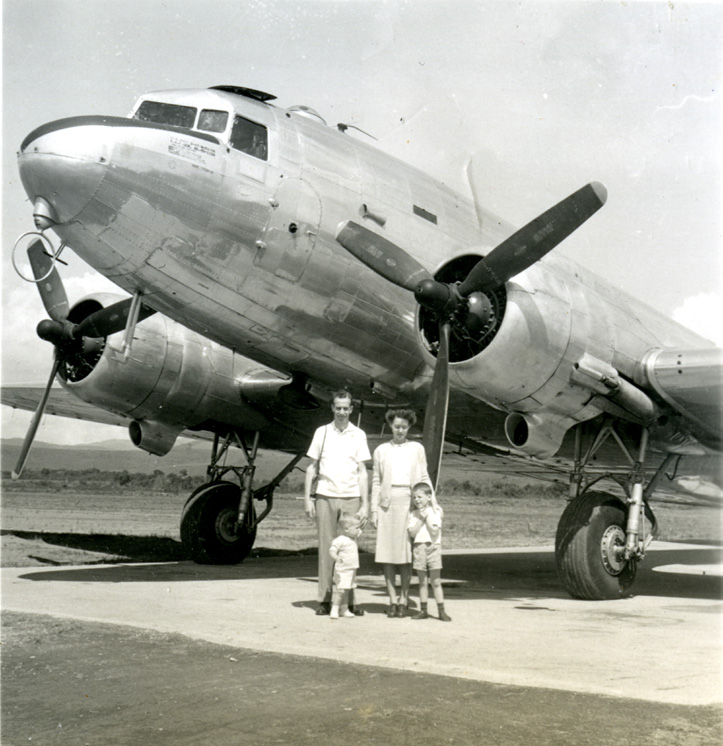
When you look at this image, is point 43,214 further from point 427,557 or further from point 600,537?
point 600,537

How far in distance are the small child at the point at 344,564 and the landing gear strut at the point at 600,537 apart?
282cm

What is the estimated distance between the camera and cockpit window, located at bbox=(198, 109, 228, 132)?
7.55m

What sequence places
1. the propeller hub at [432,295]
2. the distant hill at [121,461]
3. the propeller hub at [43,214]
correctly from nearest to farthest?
the propeller hub at [43,214] → the propeller hub at [432,295] → the distant hill at [121,461]

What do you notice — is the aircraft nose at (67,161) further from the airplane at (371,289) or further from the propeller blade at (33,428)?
the propeller blade at (33,428)

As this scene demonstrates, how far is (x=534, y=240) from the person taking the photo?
750cm

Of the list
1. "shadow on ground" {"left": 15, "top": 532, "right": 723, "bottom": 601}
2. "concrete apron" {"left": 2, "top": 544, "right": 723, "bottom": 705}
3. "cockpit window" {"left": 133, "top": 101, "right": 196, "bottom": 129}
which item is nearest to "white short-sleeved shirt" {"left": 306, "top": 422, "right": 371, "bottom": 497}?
"concrete apron" {"left": 2, "top": 544, "right": 723, "bottom": 705}

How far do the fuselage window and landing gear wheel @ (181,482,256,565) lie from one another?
520 centimetres

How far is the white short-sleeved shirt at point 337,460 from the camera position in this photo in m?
6.50

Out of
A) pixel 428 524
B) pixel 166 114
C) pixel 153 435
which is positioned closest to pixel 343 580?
pixel 428 524

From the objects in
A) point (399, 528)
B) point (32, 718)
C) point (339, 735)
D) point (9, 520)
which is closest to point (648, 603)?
point (399, 528)

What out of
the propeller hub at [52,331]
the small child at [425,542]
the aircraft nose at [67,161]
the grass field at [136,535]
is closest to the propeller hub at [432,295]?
the small child at [425,542]

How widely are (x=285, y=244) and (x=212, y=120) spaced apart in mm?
1294

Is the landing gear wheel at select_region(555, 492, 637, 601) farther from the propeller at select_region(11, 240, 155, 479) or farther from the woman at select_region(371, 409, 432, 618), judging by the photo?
the propeller at select_region(11, 240, 155, 479)

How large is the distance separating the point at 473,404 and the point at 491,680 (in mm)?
5026
